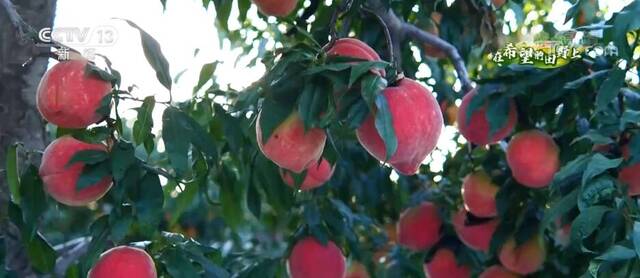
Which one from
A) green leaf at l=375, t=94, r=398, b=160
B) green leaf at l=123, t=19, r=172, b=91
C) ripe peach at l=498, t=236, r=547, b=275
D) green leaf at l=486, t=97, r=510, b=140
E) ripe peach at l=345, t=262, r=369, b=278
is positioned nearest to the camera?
green leaf at l=375, t=94, r=398, b=160

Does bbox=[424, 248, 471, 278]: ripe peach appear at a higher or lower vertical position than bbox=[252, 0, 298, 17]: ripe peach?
lower

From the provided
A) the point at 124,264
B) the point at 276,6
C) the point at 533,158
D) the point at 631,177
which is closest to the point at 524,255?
the point at 533,158

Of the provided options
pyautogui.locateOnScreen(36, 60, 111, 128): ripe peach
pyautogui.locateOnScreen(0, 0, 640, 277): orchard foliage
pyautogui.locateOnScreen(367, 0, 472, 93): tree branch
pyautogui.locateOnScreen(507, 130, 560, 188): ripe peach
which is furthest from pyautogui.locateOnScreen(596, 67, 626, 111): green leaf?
pyautogui.locateOnScreen(36, 60, 111, 128): ripe peach

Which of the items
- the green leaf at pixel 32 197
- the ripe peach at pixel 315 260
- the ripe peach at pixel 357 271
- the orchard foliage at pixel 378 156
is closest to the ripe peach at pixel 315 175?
the orchard foliage at pixel 378 156

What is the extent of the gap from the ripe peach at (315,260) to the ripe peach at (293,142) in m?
0.62

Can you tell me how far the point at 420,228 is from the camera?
2.19 m

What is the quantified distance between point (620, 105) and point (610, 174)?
250 millimetres

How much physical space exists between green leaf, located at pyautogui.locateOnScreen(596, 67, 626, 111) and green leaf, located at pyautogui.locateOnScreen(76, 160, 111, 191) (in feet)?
2.56

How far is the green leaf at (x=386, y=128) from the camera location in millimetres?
1067

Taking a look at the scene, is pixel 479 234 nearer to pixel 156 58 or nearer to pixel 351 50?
pixel 351 50

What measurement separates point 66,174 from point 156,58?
23 cm

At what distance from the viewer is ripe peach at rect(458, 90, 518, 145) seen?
1.80m

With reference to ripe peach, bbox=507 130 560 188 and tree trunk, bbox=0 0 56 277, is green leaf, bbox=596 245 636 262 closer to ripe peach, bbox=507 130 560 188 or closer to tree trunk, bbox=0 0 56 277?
ripe peach, bbox=507 130 560 188

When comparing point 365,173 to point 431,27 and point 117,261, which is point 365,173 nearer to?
point 431,27
